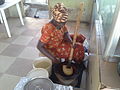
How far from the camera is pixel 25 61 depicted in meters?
1.85

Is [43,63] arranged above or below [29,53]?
above

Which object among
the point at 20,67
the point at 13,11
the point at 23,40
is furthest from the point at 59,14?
the point at 13,11

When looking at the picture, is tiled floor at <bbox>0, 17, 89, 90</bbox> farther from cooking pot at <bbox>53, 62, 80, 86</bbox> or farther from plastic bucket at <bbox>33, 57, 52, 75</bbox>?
cooking pot at <bbox>53, 62, 80, 86</bbox>

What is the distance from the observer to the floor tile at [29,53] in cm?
194

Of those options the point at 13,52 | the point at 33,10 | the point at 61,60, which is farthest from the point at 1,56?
the point at 33,10

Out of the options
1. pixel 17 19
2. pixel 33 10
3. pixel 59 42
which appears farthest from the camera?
pixel 33 10

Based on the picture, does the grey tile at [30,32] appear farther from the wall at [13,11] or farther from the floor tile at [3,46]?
the wall at [13,11]

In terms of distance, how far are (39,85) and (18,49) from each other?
4.25 ft

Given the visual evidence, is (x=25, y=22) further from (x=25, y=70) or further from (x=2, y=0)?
(x=25, y=70)

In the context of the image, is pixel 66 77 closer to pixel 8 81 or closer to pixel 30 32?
pixel 8 81

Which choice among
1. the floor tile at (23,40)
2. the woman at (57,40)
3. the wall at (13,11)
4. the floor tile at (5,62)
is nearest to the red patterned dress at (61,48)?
the woman at (57,40)

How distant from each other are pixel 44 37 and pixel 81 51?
0.43 metres

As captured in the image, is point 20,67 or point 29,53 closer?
point 20,67

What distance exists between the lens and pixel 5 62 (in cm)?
184
